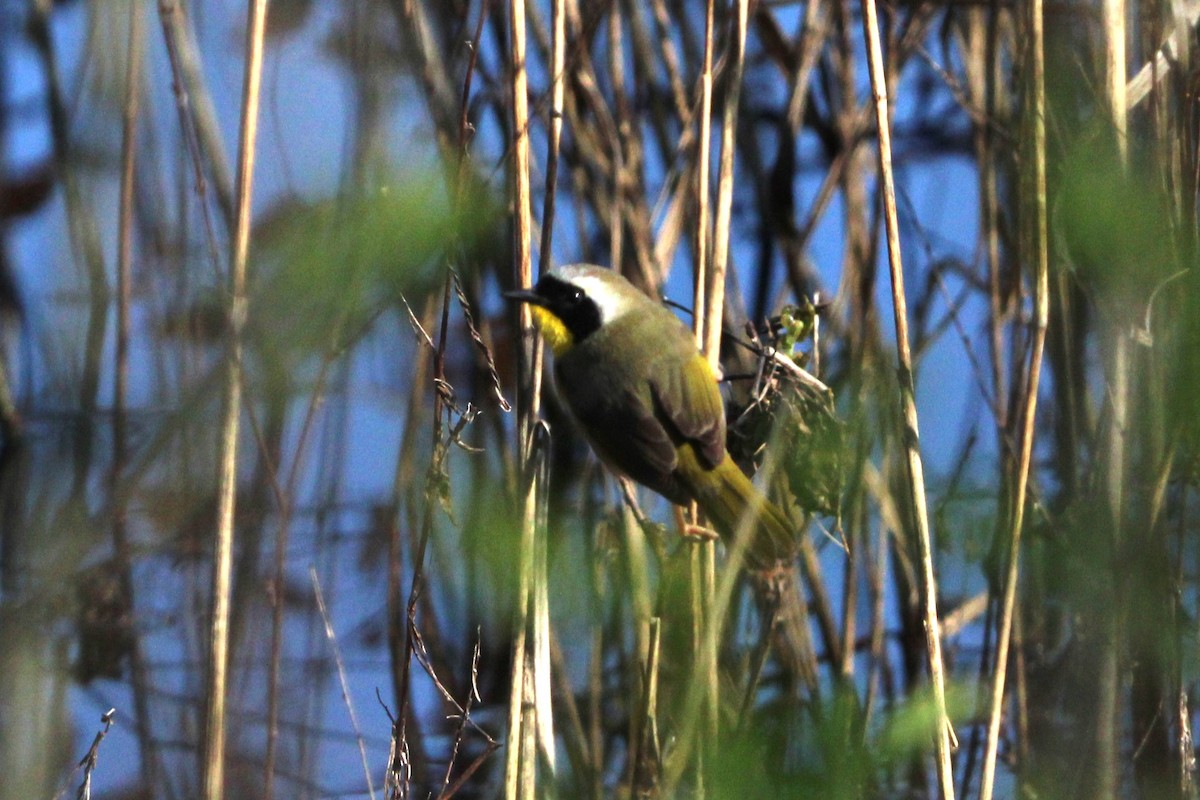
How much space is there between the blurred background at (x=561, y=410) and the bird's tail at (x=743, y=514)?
8 cm

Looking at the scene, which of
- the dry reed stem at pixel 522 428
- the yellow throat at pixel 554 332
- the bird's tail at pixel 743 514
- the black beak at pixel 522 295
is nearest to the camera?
the dry reed stem at pixel 522 428

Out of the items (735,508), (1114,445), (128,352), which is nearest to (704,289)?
(735,508)

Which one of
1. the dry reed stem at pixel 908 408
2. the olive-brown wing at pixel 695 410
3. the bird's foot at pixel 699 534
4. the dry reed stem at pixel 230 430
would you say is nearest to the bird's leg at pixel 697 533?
the bird's foot at pixel 699 534

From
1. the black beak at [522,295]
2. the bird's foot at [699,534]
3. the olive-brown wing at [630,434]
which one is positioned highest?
the black beak at [522,295]

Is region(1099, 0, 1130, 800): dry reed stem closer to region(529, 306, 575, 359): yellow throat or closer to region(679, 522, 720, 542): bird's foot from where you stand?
region(679, 522, 720, 542): bird's foot

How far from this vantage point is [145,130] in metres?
2.28

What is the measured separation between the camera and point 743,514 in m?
1.89

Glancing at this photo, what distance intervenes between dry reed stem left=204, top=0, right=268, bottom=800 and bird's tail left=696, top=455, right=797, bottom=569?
79 cm

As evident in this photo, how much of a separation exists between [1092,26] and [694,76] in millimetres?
Answer: 916

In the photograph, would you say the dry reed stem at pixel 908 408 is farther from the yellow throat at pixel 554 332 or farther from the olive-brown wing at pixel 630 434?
the yellow throat at pixel 554 332

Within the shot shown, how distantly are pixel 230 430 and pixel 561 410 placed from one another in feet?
4.64

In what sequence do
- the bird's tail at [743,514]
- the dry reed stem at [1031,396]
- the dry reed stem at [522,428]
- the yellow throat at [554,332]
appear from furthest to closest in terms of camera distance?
1. the yellow throat at [554,332]
2. the bird's tail at [743,514]
3. the dry reed stem at [1031,396]
4. the dry reed stem at [522,428]

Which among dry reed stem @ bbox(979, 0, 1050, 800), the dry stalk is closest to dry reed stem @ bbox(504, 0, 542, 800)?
the dry stalk

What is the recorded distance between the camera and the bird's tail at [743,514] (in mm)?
1974
